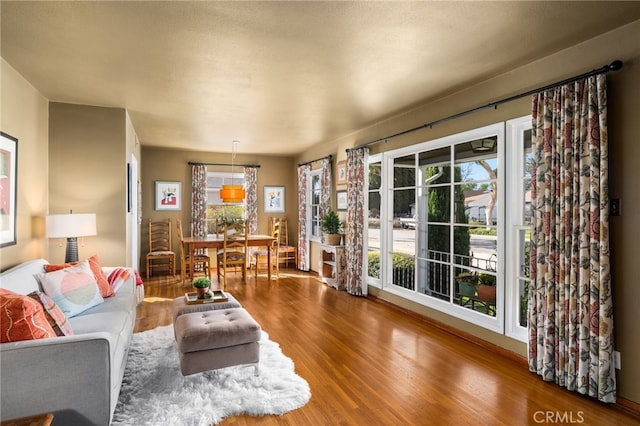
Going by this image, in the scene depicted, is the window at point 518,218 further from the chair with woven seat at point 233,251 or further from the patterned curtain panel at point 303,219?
the patterned curtain panel at point 303,219

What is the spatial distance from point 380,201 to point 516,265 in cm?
240

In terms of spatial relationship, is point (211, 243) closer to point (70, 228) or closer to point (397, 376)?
point (70, 228)

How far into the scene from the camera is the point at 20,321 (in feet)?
6.63

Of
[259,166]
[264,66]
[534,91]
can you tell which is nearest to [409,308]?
[534,91]

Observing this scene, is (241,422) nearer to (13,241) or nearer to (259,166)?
(13,241)

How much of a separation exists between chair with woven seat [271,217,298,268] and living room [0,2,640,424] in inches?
118

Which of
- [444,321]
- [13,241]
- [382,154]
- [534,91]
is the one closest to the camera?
[534,91]

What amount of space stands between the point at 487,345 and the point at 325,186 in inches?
165

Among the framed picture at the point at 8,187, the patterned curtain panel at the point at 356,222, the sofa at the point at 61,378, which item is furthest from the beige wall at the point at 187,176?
the sofa at the point at 61,378

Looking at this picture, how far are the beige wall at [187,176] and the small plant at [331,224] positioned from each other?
2348mm

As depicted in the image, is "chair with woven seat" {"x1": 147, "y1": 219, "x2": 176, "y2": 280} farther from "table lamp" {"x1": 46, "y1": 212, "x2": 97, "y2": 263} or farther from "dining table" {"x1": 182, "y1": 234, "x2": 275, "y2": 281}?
"table lamp" {"x1": 46, "y1": 212, "x2": 97, "y2": 263}

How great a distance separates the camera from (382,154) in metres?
5.41

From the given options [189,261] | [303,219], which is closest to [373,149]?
[303,219]

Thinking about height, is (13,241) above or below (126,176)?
below
